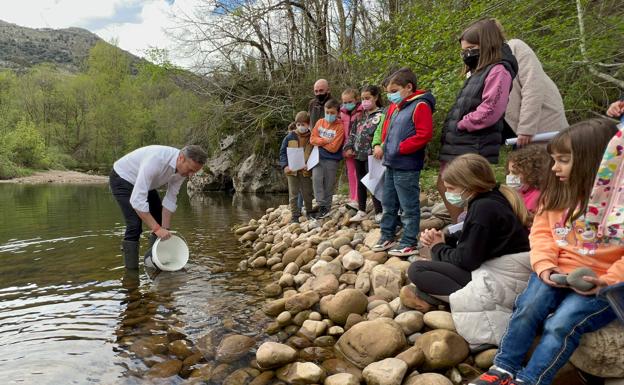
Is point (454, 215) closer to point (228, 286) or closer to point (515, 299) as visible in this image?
point (515, 299)

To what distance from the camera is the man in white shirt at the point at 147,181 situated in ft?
13.0

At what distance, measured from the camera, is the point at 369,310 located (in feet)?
9.25

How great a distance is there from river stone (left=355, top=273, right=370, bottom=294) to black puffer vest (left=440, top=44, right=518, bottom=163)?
1.19m

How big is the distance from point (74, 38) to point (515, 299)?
165272 millimetres

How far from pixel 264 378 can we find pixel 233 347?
15.3 inches

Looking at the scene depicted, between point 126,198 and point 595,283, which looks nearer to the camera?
point 595,283

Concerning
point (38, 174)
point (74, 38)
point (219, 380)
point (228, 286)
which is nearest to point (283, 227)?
point (228, 286)

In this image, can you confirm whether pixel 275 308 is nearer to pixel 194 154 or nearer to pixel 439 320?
pixel 439 320

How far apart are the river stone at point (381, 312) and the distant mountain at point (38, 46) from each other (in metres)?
121

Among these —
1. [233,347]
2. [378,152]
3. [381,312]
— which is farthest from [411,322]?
[378,152]

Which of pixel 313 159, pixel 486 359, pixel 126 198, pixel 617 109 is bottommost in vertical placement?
pixel 486 359

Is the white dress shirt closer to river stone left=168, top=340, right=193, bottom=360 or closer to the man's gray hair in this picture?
the man's gray hair

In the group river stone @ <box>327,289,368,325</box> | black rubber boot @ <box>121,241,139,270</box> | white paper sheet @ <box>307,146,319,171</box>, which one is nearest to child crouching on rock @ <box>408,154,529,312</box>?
river stone @ <box>327,289,368,325</box>

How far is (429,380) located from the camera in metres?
1.92
